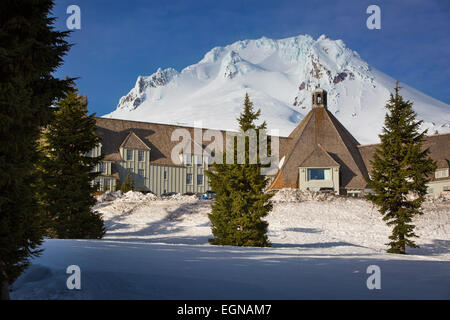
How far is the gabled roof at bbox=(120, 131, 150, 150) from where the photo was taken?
52691 millimetres

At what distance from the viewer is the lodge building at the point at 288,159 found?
46.8 m

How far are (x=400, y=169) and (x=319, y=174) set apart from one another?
79.0ft

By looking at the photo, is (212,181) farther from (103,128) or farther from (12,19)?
(103,128)

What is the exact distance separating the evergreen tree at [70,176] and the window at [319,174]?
30.1 m

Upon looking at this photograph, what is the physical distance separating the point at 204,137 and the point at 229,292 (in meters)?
53.6

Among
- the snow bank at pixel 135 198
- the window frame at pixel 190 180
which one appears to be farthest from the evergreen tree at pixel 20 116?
the window frame at pixel 190 180

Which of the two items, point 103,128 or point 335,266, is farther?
point 103,128

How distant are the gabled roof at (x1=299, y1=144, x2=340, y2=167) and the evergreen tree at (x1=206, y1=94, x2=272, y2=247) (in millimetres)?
25245

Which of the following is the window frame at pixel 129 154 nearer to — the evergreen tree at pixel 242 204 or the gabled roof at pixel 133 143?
the gabled roof at pixel 133 143

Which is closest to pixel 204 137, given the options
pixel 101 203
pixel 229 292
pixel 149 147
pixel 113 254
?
pixel 149 147

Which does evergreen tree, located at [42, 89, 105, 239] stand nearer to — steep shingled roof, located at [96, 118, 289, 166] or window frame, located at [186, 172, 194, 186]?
steep shingled roof, located at [96, 118, 289, 166]

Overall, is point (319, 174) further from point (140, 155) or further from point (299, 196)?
point (140, 155)

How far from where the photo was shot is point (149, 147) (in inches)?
2154

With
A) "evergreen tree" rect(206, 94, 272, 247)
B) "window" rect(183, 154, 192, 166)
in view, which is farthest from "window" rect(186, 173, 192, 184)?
"evergreen tree" rect(206, 94, 272, 247)
